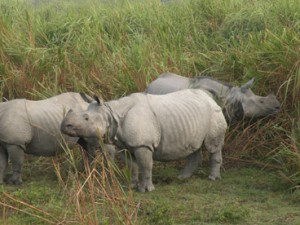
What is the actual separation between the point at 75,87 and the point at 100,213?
2.96 meters

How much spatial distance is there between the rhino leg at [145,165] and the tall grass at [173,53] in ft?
4.02

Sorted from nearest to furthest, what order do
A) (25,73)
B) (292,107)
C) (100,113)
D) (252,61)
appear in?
(100,113) → (292,107) → (252,61) → (25,73)

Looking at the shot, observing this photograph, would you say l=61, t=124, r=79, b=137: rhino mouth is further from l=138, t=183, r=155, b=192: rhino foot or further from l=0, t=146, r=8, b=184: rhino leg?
l=0, t=146, r=8, b=184: rhino leg

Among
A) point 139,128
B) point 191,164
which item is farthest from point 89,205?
point 191,164

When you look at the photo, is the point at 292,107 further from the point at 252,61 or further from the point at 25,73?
the point at 25,73

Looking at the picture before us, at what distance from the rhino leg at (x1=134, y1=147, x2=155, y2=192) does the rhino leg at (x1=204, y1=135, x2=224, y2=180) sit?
71cm

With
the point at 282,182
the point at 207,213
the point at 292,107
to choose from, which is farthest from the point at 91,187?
the point at 292,107

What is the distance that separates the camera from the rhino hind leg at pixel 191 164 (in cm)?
639

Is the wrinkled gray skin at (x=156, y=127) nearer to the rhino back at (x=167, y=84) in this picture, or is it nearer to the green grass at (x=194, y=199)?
the green grass at (x=194, y=199)

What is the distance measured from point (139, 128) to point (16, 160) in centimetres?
126

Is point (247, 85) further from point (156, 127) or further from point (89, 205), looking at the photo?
point (89, 205)

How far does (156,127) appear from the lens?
5902mm

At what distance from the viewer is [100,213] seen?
16.8ft

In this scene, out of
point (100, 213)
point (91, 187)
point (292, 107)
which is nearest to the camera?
point (91, 187)
